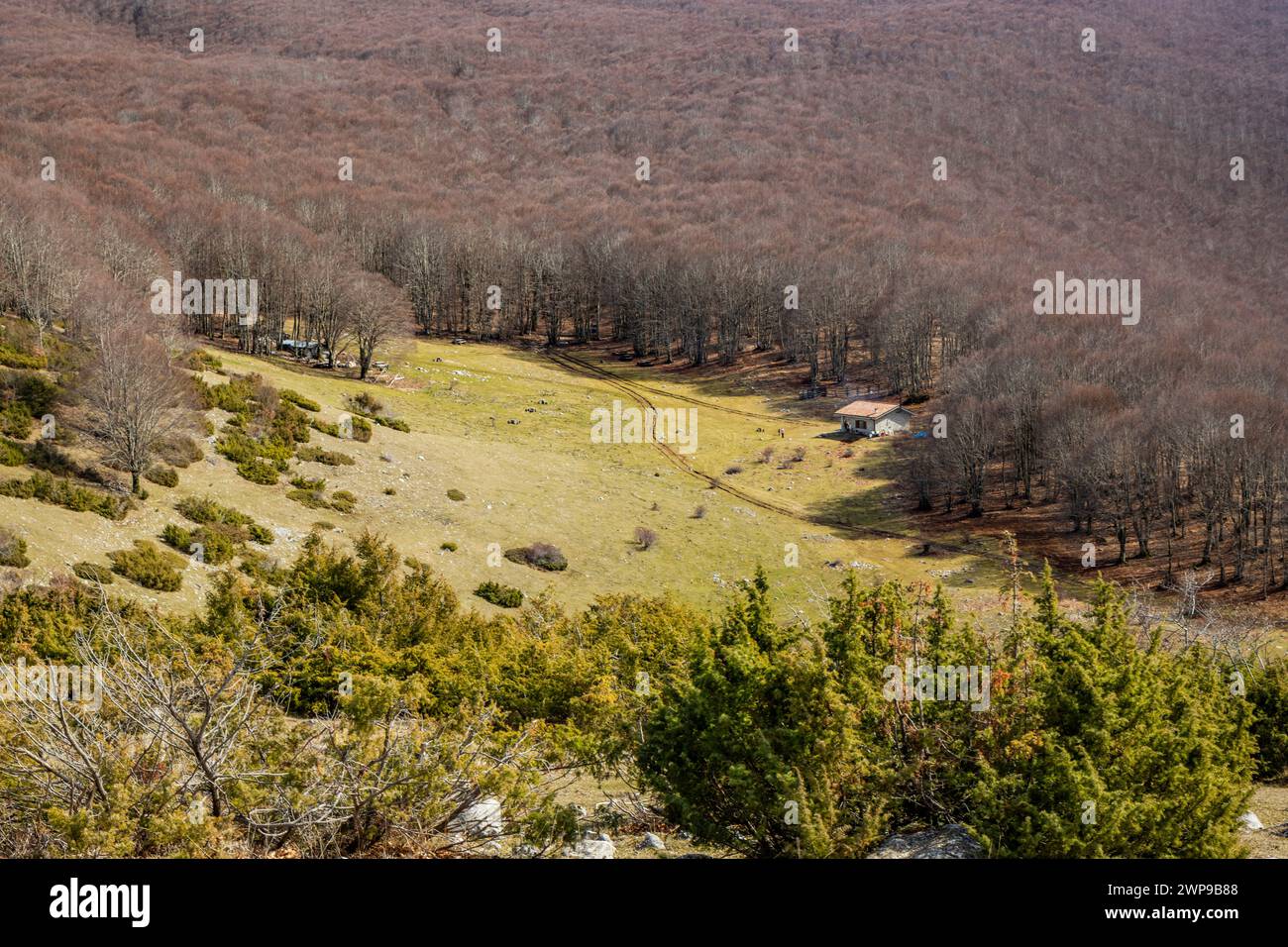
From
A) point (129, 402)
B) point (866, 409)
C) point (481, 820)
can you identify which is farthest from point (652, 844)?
point (866, 409)

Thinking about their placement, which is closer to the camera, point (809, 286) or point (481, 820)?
point (481, 820)

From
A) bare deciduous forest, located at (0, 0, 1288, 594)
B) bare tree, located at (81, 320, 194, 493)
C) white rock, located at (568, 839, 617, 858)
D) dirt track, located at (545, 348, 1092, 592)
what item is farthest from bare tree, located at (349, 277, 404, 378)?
white rock, located at (568, 839, 617, 858)

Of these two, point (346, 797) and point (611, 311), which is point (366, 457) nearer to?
point (346, 797)

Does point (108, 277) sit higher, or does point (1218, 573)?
point (108, 277)

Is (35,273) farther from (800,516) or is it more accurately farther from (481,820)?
(481,820)

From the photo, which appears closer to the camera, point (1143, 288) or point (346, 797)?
point (346, 797)

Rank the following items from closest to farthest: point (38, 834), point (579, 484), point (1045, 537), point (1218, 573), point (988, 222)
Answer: point (38, 834) < point (1218, 573) < point (579, 484) < point (1045, 537) < point (988, 222)

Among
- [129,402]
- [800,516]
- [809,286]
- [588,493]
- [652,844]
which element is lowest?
[800,516]

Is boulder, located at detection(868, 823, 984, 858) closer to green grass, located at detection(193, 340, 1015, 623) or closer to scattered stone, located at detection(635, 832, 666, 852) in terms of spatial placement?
scattered stone, located at detection(635, 832, 666, 852)
